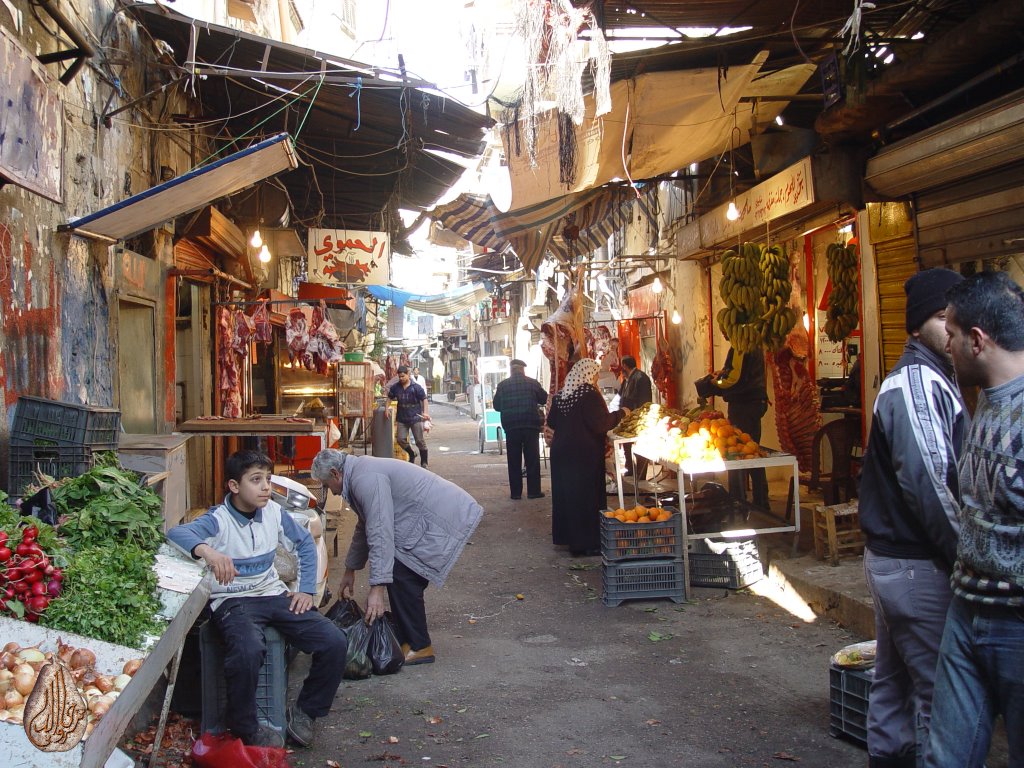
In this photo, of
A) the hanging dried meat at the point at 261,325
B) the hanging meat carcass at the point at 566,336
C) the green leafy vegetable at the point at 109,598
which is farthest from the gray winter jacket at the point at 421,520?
the hanging dried meat at the point at 261,325

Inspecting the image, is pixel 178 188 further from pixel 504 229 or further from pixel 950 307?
pixel 950 307

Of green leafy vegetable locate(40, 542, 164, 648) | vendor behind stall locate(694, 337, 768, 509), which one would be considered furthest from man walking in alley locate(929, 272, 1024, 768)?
vendor behind stall locate(694, 337, 768, 509)

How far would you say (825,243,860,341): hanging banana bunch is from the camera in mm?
8789

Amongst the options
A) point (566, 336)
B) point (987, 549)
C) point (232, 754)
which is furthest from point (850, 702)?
point (566, 336)

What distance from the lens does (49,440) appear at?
16.1ft

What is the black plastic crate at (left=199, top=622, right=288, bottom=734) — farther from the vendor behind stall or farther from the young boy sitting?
the vendor behind stall

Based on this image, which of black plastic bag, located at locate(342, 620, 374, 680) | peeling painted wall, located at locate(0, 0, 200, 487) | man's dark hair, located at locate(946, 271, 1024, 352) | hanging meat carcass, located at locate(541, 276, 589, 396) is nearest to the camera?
man's dark hair, located at locate(946, 271, 1024, 352)

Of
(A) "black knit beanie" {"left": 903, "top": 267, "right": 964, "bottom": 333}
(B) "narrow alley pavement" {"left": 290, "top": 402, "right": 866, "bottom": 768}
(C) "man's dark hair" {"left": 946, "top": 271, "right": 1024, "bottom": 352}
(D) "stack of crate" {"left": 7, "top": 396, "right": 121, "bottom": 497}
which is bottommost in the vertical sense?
(B) "narrow alley pavement" {"left": 290, "top": 402, "right": 866, "bottom": 768}

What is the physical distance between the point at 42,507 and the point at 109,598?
1.14 m

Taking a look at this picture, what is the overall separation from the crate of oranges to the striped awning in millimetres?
3409

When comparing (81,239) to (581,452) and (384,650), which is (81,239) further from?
(581,452)

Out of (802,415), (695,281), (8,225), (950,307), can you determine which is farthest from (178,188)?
(695,281)

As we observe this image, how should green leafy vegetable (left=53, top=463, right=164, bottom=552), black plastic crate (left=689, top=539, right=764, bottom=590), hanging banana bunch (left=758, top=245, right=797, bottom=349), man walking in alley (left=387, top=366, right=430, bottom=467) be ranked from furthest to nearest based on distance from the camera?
man walking in alley (left=387, top=366, right=430, bottom=467) < hanging banana bunch (left=758, top=245, right=797, bottom=349) < black plastic crate (left=689, top=539, right=764, bottom=590) < green leafy vegetable (left=53, top=463, right=164, bottom=552)

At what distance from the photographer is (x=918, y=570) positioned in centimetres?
319
